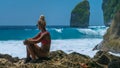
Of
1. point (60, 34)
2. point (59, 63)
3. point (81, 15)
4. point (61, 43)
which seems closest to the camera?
point (59, 63)

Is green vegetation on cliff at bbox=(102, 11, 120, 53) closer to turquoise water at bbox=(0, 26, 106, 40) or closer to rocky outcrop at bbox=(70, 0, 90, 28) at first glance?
turquoise water at bbox=(0, 26, 106, 40)

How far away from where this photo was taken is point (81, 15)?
106750 millimetres

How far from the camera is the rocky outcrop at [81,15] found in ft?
346

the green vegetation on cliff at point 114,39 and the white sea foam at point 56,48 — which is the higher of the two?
the green vegetation on cliff at point 114,39

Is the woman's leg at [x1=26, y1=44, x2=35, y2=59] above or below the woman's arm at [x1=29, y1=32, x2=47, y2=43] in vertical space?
below

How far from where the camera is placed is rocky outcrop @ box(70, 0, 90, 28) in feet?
346

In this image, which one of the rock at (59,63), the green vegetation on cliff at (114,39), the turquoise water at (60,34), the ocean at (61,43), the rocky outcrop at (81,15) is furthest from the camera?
the rocky outcrop at (81,15)

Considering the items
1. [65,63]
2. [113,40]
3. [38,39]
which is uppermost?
[38,39]

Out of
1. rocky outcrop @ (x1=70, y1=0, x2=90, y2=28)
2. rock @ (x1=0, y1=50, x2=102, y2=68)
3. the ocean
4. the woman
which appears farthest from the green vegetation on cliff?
rocky outcrop @ (x1=70, y1=0, x2=90, y2=28)

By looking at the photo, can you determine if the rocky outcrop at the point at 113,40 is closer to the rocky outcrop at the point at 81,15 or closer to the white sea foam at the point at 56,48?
the white sea foam at the point at 56,48

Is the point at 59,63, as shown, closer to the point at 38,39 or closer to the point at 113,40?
the point at 38,39

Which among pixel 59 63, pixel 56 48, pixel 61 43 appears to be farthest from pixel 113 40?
pixel 59 63

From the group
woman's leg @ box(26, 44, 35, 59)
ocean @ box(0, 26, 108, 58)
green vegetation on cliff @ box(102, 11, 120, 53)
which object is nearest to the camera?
woman's leg @ box(26, 44, 35, 59)

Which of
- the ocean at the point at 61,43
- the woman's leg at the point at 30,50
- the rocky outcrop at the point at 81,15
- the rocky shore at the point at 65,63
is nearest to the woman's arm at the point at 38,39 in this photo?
the woman's leg at the point at 30,50
